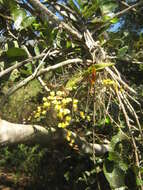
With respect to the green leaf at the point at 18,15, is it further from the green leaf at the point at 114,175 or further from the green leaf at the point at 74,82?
the green leaf at the point at 114,175

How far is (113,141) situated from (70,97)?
0.80 feet

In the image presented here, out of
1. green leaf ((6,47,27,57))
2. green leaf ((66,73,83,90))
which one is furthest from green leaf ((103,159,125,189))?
green leaf ((6,47,27,57))

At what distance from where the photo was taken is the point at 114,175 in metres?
1.04

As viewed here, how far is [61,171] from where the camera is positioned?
2.46m

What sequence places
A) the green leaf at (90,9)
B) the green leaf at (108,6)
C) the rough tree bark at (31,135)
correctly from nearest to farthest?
1. the rough tree bark at (31,135)
2. the green leaf at (90,9)
3. the green leaf at (108,6)

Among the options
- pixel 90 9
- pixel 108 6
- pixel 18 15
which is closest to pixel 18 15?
pixel 18 15

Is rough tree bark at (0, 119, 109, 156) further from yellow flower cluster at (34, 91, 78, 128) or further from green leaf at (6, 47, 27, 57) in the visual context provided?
green leaf at (6, 47, 27, 57)

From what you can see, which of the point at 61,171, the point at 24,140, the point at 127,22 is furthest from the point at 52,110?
the point at 127,22

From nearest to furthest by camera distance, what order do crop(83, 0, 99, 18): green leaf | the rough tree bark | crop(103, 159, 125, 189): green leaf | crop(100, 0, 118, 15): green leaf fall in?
the rough tree bark, crop(103, 159, 125, 189): green leaf, crop(83, 0, 99, 18): green leaf, crop(100, 0, 118, 15): green leaf

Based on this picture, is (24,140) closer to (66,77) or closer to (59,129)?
(59,129)

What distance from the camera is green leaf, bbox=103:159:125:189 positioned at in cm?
101

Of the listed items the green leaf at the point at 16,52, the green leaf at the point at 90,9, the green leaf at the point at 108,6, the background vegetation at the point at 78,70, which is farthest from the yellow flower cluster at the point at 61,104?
the green leaf at the point at 108,6

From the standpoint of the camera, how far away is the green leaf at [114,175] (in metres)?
1.01

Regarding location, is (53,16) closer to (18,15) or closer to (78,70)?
(18,15)
